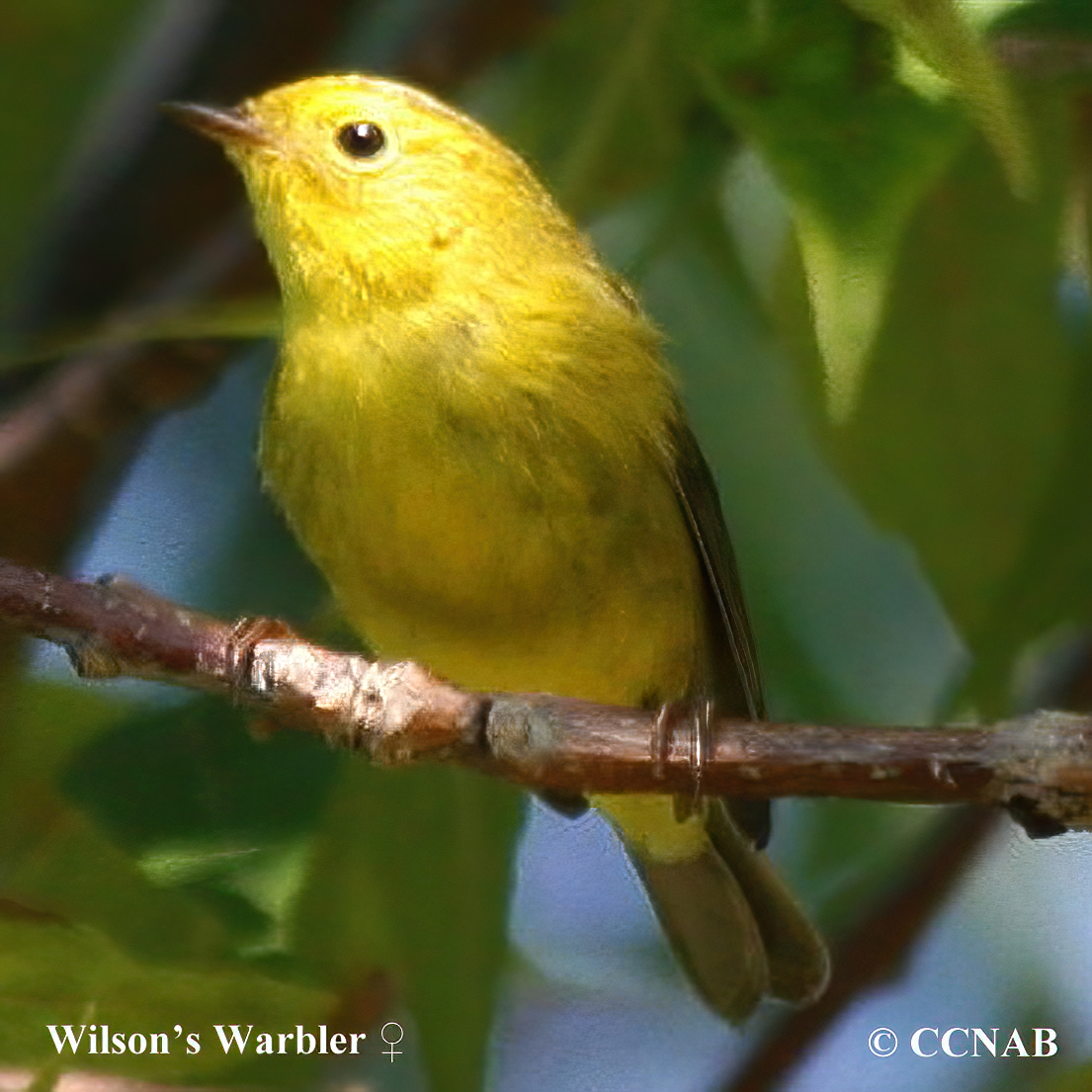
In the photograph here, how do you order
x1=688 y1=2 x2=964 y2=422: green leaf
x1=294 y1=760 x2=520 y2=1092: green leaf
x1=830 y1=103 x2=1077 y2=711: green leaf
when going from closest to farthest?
x1=688 y1=2 x2=964 y2=422: green leaf, x1=294 y1=760 x2=520 y2=1092: green leaf, x1=830 y1=103 x2=1077 y2=711: green leaf

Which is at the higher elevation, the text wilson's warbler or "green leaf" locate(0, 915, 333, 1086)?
the text wilson's warbler

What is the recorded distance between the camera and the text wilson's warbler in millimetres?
1133

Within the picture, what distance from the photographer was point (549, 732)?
0.87 m

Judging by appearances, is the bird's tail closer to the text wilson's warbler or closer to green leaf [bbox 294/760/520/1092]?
the text wilson's warbler

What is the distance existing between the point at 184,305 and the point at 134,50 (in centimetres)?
22

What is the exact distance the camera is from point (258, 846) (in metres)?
1.12

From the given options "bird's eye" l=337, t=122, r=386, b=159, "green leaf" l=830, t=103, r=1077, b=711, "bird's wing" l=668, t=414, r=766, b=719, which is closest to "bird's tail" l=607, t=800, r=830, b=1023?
"bird's wing" l=668, t=414, r=766, b=719

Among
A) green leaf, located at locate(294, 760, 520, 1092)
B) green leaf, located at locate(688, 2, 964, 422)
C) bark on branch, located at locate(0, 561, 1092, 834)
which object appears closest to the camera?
bark on branch, located at locate(0, 561, 1092, 834)

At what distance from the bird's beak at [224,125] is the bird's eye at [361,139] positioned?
0.05 m

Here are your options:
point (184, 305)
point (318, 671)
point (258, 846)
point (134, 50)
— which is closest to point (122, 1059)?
point (258, 846)

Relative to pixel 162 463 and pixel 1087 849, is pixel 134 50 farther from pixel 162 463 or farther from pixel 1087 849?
pixel 1087 849

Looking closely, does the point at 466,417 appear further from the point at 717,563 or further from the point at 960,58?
the point at 960,58

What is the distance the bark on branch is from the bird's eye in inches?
14.2

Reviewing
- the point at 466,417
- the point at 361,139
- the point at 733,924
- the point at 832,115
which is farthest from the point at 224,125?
the point at 733,924
